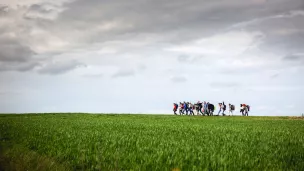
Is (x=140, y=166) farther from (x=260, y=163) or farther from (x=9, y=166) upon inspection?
(x=9, y=166)

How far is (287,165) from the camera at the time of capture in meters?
8.68

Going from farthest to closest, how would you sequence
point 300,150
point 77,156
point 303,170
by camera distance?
point 300,150
point 77,156
point 303,170

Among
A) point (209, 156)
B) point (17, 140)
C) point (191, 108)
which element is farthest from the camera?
point (191, 108)

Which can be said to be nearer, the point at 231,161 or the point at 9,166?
the point at 231,161

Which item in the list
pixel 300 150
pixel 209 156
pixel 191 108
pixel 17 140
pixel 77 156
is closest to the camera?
pixel 209 156

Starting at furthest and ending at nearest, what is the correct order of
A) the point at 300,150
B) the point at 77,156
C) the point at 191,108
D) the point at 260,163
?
the point at 191,108 < the point at 300,150 < the point at 77,156 < the point at 260,163

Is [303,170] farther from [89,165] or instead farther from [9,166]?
[9,166]

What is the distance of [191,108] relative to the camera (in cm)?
5934

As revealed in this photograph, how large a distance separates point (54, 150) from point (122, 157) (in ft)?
12.1

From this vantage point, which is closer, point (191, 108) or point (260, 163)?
point (260, 163)

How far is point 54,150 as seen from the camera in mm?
11688

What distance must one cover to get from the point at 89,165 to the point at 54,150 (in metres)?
3.12

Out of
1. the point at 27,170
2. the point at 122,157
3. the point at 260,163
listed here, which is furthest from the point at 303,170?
the point at 27,170

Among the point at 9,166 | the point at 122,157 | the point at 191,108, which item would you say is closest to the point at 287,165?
the point at 122,157
